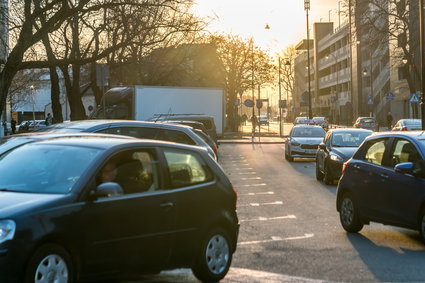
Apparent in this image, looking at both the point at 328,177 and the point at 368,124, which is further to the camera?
the point at 368,124

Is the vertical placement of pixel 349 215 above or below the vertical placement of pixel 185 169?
below

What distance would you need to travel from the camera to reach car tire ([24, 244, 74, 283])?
5945 millimetres

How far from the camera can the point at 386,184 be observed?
1089 centimetres

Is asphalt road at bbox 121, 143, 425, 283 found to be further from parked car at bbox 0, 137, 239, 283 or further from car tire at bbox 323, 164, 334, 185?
car tire at bbox 323, 164, 334, 185

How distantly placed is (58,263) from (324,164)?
15461mm

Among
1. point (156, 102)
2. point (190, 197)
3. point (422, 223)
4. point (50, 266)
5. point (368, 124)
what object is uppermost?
point (156, 102)

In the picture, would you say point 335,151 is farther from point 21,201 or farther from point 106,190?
point 21,201

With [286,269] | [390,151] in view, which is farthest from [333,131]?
[286,269]

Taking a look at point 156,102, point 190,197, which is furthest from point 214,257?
point 156,102

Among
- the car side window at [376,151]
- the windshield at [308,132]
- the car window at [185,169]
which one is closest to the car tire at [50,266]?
the car window at [185,169]

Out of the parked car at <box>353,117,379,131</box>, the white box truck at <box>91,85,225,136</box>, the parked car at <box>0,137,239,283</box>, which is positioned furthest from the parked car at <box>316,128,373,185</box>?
the parked car at <box>353,117,379,131</box>

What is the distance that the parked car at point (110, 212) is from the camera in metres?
6.06

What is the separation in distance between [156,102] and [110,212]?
3009 cm

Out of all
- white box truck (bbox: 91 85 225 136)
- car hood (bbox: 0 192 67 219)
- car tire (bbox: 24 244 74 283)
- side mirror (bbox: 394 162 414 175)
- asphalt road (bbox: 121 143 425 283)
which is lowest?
asphalt road (bbox: 121 143 425 283)
